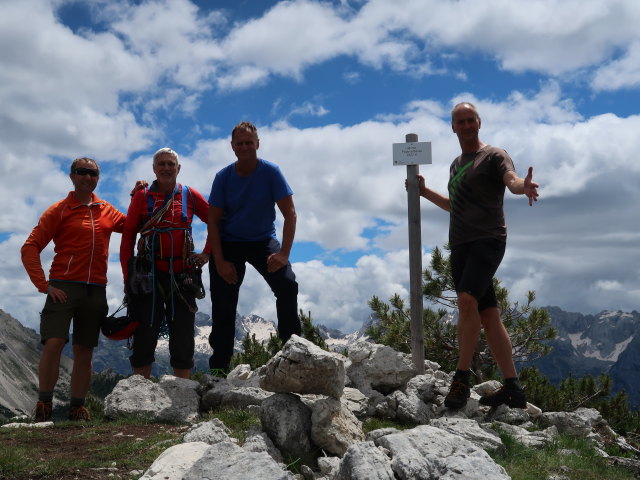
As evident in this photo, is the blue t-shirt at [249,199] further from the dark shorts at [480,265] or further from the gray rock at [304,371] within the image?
the dark shorts at [480,265]

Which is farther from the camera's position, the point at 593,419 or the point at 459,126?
the point at 593,419

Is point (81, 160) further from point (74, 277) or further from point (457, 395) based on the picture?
point (457, 395)

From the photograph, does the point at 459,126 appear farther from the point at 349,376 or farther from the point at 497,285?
the point at 497,285

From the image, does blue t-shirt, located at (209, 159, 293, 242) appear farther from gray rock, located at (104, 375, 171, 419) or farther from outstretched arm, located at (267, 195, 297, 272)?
gray rock, located at (104, 375, 171, 419)

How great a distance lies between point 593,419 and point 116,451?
6281 millimetres

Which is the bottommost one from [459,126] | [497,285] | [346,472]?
[346,472]

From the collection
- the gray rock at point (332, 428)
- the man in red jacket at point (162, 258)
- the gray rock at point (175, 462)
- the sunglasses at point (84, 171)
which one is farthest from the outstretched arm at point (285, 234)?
the gray rock at point (175, 462)

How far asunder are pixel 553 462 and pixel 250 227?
433cm

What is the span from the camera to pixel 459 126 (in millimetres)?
7344

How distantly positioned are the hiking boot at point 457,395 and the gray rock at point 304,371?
1642mm

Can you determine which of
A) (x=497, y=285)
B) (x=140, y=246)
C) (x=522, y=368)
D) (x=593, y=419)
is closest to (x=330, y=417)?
(x=140, y=246)

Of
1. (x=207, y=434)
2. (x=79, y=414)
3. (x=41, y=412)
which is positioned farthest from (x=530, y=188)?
(x=41, y=412)

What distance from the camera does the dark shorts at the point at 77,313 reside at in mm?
7812

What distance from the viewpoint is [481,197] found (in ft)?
23.3
